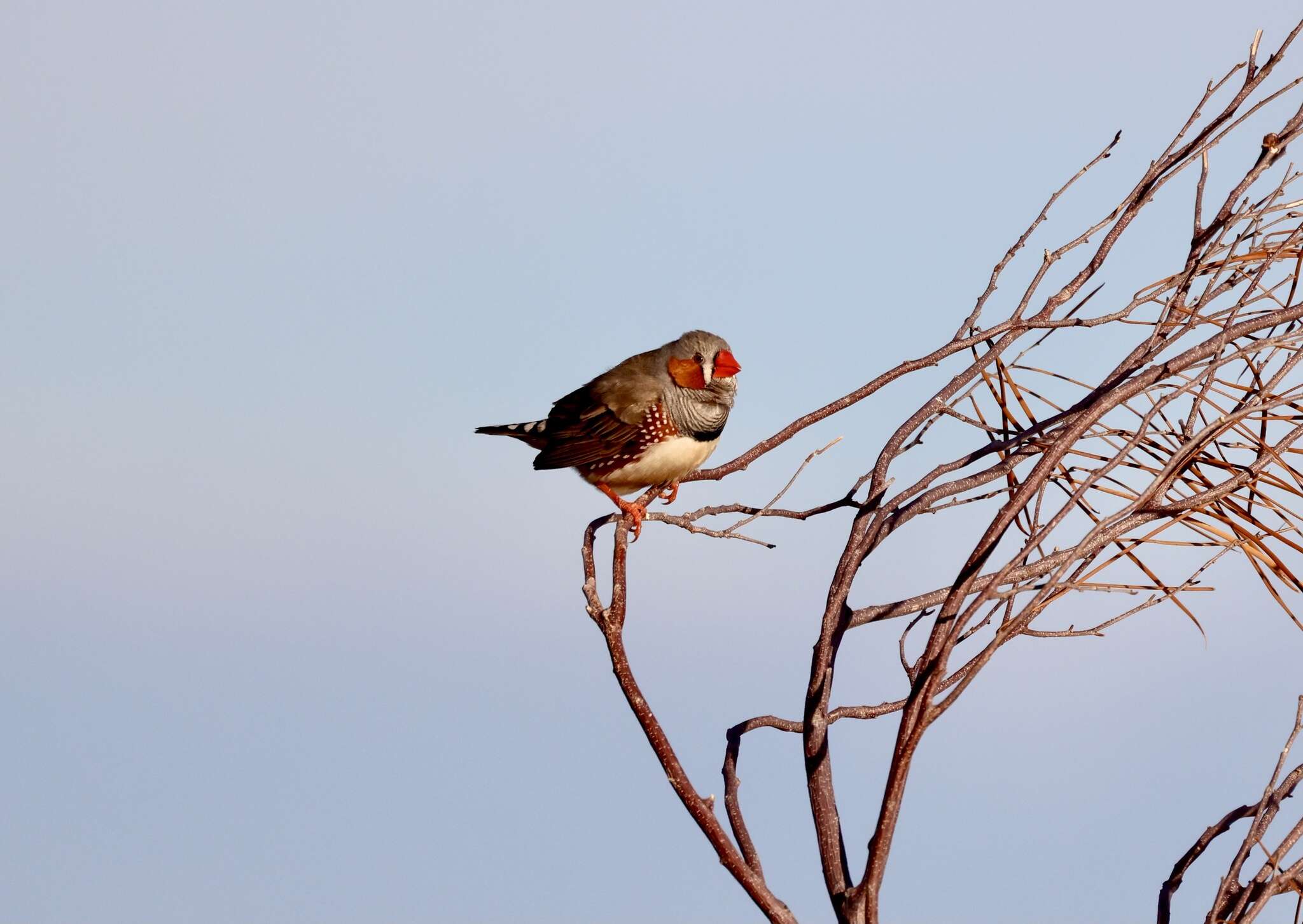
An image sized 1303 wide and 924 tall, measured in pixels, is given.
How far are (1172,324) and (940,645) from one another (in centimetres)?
115

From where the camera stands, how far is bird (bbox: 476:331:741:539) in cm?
505

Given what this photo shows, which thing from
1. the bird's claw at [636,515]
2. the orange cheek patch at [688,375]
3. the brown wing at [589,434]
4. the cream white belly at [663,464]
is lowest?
the bird's claw at [636,515]

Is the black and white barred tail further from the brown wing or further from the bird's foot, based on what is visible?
the bird's foot

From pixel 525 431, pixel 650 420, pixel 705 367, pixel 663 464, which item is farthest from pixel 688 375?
pixel 525 431

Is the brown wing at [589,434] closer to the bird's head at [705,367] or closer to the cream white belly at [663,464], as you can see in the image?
the cream white belly at [663,464]

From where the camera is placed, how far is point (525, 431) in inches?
216

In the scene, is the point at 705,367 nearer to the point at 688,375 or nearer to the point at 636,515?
the point at 688,375

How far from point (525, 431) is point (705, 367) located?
80cm

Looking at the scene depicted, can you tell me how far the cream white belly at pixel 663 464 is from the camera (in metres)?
5.04

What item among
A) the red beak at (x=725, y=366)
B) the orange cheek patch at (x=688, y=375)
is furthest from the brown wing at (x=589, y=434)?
the red beak at (x=725, y=366)

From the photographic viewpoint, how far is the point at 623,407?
5148 millimetres

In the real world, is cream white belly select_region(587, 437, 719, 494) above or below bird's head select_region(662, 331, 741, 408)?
below

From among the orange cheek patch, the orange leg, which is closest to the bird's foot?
the orange leg

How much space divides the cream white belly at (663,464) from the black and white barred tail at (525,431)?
39cm
